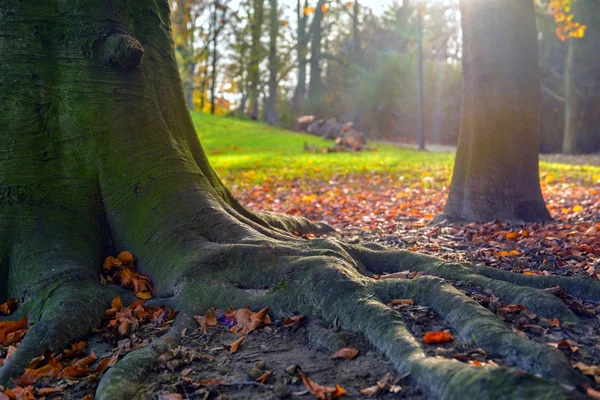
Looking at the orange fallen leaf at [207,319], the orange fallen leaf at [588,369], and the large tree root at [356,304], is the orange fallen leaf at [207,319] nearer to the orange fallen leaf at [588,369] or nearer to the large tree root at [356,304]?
the large tree root at [356,304]

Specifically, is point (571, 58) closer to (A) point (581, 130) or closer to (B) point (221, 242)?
(A) point (581, 130)

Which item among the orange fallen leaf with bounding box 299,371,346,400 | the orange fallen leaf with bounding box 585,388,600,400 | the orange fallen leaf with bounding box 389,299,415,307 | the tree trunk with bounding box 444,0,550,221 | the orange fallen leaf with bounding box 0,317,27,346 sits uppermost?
the tree trunk with bounding box 444,0,550,221

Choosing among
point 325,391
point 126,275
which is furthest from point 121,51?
point 325,391

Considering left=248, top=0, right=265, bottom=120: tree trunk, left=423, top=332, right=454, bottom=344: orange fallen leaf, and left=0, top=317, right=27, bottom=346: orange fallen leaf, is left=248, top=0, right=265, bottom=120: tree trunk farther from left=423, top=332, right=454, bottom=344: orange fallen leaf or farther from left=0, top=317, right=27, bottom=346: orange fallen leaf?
left=423, top=332, right=454, bottom=344: orange fallen leaf

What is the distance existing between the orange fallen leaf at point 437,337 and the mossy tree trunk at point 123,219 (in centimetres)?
22

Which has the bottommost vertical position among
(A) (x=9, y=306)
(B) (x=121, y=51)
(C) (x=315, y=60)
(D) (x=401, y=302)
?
(A) (x=9, y=306)

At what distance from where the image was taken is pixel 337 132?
28.6 m

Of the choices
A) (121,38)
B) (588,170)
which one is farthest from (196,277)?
(588,170)

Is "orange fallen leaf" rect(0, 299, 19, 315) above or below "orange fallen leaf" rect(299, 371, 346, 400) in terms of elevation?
below

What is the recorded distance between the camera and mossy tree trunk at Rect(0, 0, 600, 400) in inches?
132

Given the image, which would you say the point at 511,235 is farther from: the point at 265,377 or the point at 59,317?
the point at 59,317

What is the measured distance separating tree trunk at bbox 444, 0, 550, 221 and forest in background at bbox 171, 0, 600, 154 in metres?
18.1

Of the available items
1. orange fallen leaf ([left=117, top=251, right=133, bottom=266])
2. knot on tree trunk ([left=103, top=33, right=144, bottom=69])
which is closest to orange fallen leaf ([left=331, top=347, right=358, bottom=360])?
orange fallen leaf ([left=117, top=251, right=133, bottom=266])

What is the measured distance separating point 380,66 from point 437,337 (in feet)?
107
